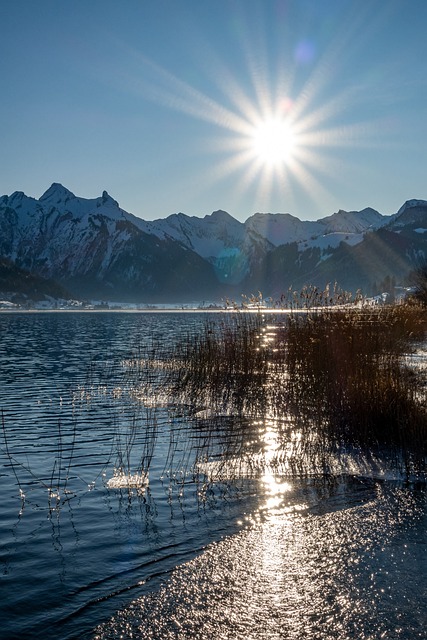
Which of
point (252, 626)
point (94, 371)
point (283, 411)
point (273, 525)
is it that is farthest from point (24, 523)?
point (94, 371)

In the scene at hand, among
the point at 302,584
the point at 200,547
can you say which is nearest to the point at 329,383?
the point at 200,547

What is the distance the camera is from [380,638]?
5102 millimetres

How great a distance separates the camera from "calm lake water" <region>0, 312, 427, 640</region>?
216 inches

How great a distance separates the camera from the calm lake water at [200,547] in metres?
5.48

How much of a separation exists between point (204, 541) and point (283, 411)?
833 centimetres

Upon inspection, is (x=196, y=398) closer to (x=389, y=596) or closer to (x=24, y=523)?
(x=24, y=523)

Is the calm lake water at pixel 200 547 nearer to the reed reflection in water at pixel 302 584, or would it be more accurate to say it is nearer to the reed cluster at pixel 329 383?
the reed reflection in water at pixel 302 584

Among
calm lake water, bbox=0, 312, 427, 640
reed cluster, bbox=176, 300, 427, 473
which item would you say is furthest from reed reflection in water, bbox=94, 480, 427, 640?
reed cluster, bbox=176, 300, 427, 473

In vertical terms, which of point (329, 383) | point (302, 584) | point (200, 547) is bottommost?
point (302, 584)

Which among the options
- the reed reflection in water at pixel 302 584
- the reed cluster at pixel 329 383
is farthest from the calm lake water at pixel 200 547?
the reed cluster at pixel 329 383

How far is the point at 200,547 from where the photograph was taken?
721 cm

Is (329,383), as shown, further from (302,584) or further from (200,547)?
(302,584)

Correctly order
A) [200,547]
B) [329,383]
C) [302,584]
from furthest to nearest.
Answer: [329,383] → [200,547] → [302,584]

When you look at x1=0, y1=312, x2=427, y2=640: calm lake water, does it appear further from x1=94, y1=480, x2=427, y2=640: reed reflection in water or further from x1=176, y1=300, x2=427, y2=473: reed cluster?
x1=176, y1=300, x2=427, y2=473: reed cluster
